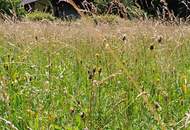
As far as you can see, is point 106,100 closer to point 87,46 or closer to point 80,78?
point 80,78

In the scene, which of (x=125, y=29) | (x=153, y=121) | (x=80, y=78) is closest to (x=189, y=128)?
(x=153, y=121)

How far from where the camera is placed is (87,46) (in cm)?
358

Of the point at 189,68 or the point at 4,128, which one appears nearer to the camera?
the point at 4,128

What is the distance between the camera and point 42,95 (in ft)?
7.07

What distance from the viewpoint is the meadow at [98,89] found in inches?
70.5

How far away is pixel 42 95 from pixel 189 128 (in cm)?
82

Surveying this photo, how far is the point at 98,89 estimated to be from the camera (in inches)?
82.7

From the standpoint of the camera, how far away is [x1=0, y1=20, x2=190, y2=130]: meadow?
179cm

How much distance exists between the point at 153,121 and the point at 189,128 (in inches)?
13.7

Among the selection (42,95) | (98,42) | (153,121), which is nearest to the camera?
(153,121)

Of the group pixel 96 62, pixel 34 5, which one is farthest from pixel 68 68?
pixel 34 5

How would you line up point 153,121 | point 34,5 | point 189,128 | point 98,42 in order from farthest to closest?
point 34,5 < point 98,42 < point 153,121 < point 189,128

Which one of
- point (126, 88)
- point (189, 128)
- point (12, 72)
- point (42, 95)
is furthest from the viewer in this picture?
point (12, 72)

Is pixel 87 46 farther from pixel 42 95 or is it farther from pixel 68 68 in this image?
pixel 42 95
